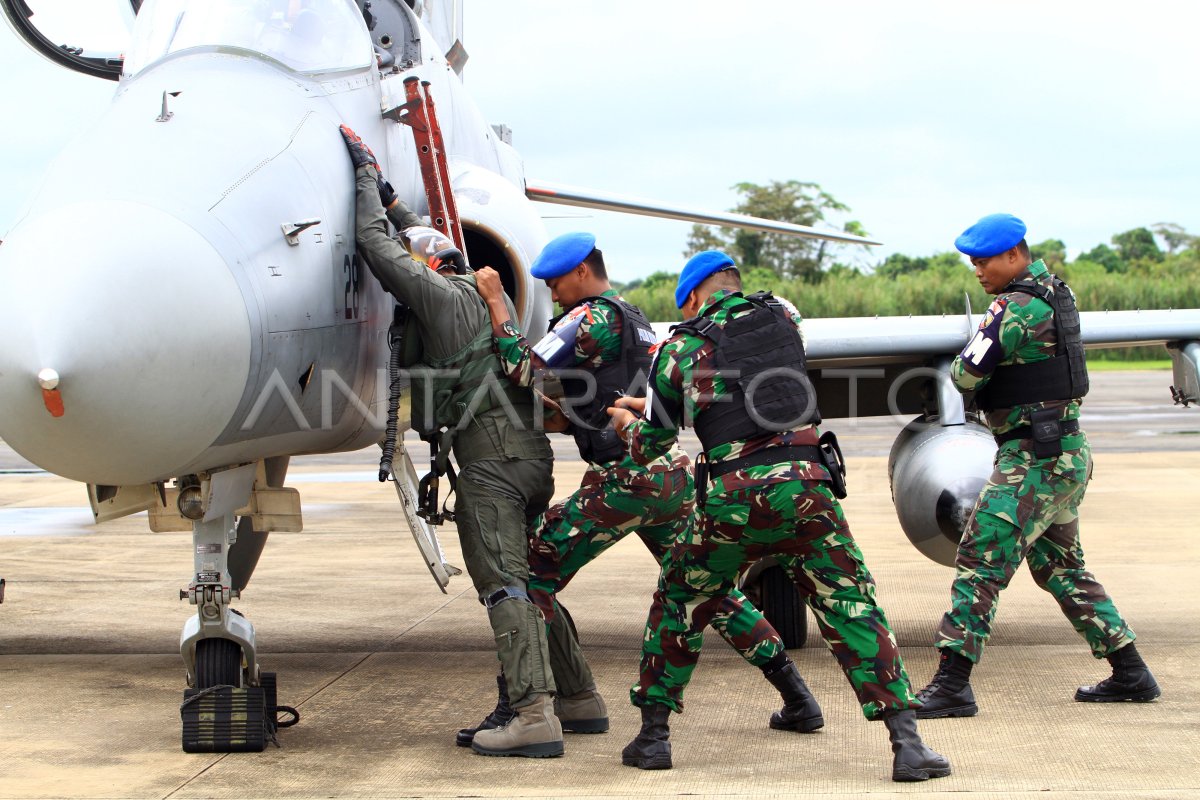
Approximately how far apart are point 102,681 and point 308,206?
306cm

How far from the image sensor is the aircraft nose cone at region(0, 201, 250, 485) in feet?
14.7

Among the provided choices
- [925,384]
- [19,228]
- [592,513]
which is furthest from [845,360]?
[19,228]

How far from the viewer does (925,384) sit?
929cm

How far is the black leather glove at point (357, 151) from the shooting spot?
5883mm

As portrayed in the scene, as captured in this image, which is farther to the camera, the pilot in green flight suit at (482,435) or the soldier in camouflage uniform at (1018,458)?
the soldier in camouflage uniform at (1018,458)

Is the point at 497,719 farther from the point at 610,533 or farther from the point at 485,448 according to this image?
the point at 485,448

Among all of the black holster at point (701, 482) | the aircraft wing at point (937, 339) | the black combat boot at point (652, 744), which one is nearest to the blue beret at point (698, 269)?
the black holster at point (701, 482)

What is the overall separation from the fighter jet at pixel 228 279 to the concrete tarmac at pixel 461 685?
0.61 meters

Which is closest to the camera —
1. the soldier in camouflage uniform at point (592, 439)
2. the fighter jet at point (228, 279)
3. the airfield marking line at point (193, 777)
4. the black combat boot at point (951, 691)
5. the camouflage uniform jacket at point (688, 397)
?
the fighter jet at point (228, 279)

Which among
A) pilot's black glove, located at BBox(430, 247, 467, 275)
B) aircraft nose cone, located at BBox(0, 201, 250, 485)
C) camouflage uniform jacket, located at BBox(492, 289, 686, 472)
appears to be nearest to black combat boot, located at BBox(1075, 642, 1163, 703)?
camouflage uniform jacket, located at BBox(492, 289, 686, 472)

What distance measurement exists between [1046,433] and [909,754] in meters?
1.74

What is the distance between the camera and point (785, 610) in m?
8.12

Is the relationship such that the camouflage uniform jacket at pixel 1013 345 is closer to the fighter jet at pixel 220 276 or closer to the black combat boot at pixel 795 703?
the black combat boot at pixel 795 703

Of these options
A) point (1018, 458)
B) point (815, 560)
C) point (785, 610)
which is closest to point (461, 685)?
point (785, 610)
